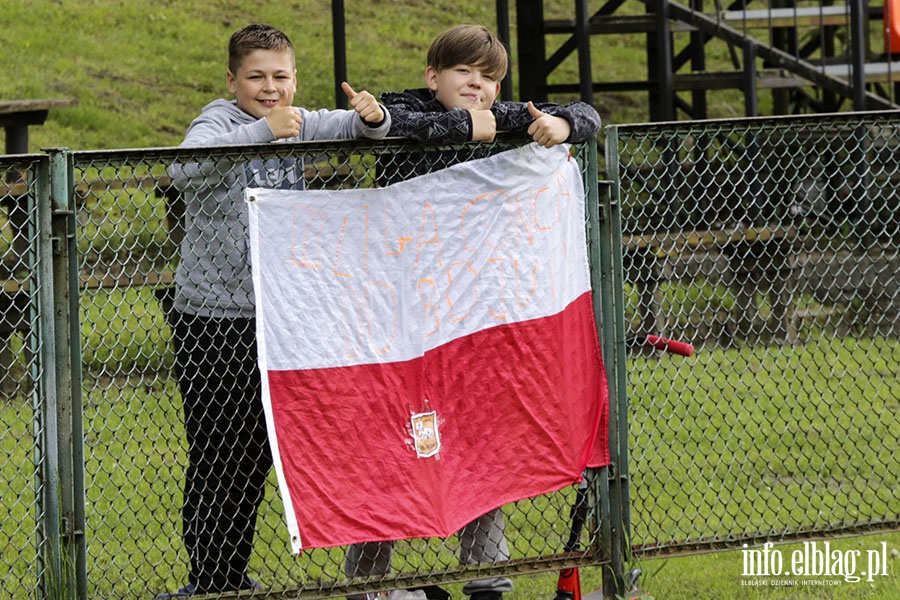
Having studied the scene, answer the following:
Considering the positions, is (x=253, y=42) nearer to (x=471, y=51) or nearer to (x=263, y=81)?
(x=263, y=81)

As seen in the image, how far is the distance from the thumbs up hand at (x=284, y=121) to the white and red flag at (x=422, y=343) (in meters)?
0.18

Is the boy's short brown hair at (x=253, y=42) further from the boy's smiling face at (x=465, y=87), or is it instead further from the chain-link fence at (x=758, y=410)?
the chain-link fence at (x=758, y=410)

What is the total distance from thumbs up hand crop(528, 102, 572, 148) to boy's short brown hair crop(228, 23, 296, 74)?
812 millimetres

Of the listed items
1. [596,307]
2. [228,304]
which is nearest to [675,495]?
[596,307]

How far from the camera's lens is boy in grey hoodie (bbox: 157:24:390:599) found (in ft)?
12.8

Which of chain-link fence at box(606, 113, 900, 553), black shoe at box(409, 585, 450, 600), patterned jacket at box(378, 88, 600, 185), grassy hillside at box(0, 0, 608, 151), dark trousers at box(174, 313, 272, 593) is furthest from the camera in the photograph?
grassy hillside at box(0, 0, 608, 151)

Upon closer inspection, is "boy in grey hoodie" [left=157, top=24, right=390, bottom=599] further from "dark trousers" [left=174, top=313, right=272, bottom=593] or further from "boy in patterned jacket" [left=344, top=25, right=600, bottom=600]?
"boy in patterned jacket" [left=344, top=25, right=600, bottom=600]

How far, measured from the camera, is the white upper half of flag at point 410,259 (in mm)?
3807

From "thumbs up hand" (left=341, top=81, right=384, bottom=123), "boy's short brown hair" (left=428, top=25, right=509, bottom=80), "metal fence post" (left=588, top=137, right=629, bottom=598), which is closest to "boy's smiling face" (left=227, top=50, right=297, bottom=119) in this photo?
"thumbs up hand" (left=341, top=81, right=384, bottom=123)

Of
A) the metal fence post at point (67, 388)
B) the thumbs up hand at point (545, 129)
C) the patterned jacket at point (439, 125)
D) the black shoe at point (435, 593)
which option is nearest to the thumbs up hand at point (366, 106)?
the patterned jacket at point (439, 125)

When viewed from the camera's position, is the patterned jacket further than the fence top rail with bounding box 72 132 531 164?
Yes

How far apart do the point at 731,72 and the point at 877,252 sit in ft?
5.95

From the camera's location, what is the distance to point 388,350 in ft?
12.7

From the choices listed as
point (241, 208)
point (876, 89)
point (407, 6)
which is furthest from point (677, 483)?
point (407, 6)
